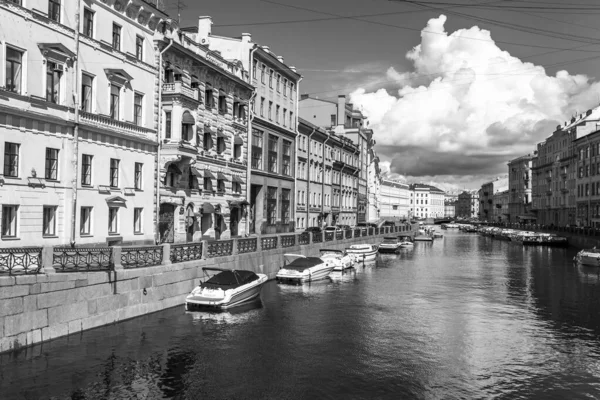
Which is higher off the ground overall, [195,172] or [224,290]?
[195,172]

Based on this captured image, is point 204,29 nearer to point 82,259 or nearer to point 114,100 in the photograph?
point 114,100

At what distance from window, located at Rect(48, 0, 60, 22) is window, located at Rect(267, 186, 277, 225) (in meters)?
31.7

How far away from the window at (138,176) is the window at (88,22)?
28.9 ft

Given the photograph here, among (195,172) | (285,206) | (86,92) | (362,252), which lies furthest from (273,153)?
(86,92)

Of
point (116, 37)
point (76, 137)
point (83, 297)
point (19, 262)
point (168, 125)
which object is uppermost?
point (116, 37)

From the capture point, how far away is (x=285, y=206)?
6094 cm

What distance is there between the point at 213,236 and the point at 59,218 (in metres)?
17.7

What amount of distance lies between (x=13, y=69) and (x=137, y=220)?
1282 cm

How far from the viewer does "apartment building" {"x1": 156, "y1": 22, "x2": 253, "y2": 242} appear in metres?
36.8

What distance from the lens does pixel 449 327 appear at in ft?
78.7

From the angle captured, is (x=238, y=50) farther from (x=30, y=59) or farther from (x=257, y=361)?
(x=257, y=361)

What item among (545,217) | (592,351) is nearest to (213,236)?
(592,351)

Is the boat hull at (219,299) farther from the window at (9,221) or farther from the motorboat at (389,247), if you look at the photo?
the motorboat at (389,247)

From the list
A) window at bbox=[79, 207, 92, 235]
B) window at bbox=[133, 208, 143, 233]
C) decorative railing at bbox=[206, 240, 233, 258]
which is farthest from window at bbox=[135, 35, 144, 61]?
decorative railing at bbox=[206, 240, 233, 258]
